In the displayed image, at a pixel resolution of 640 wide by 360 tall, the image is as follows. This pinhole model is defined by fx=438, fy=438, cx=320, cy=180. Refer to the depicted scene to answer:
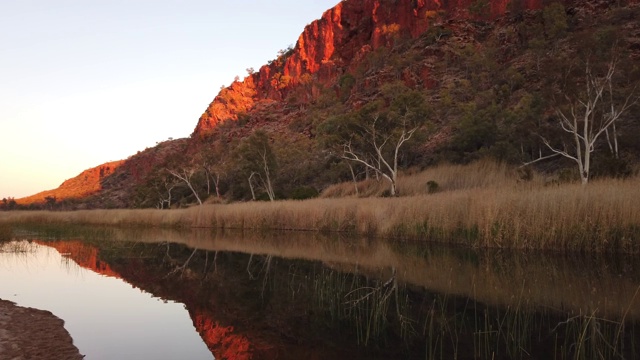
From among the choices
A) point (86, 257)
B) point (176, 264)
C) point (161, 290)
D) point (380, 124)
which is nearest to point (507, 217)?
point (161, 290)

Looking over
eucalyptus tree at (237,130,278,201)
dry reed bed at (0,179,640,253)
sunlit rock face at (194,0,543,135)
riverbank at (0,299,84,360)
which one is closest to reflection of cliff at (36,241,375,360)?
riverbank at (0,299,84,360)

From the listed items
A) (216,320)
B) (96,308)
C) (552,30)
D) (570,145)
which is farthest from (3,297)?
(552,30)

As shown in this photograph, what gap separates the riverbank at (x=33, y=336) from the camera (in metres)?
5.27

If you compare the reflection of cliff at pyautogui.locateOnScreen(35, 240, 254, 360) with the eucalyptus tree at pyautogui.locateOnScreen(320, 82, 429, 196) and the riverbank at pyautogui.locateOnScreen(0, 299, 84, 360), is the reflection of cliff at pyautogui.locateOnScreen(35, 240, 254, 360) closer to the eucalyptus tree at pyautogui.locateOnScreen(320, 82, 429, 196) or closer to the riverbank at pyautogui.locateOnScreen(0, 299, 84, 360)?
the riverbank at pyautogui.locateOnScreen(0, 299, 84, 360)

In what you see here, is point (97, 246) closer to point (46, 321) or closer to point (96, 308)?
point (96, 308)

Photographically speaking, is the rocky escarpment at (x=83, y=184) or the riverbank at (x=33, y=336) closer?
the riverbank at (x=33, y=336)

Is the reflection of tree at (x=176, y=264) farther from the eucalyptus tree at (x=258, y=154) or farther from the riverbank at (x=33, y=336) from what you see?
the eucalyptus tree at (x=258, y=154)

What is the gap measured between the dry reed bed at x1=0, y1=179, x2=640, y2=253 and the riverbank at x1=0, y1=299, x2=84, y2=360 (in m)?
11.6

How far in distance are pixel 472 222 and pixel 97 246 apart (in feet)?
50.7

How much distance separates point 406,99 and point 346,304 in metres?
27.6

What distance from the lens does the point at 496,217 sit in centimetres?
1362

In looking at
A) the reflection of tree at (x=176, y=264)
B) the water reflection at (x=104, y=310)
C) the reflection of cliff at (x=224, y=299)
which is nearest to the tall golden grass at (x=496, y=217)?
the reflection of cliff at (x=224, y=299)

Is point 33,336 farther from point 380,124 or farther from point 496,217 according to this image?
point 380,124

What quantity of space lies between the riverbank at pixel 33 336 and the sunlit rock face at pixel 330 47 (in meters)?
94.6
